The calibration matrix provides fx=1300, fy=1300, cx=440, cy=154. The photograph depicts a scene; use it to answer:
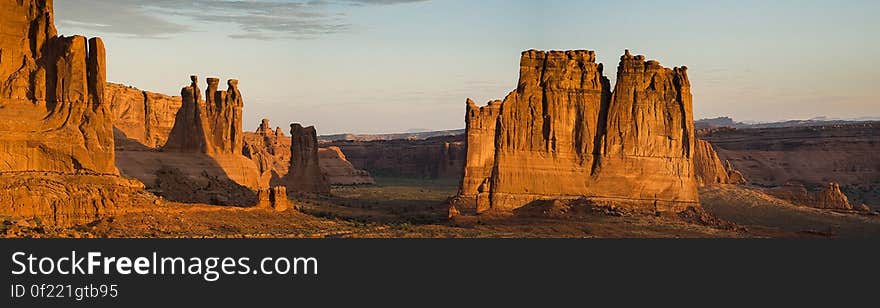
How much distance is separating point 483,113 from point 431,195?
21.1 m

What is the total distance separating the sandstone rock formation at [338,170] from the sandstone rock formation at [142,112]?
999 inches

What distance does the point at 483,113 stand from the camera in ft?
323

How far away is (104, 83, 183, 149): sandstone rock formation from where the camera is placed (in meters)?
113

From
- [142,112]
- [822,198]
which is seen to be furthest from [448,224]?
[142,112]

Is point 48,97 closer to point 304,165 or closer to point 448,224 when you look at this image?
point 448,224

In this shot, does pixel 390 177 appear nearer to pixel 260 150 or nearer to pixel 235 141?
pixel 260 150

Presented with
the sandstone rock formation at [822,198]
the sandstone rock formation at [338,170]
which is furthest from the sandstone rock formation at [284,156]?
the sandstone rock formation at [822,198]

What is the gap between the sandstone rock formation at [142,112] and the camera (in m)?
113

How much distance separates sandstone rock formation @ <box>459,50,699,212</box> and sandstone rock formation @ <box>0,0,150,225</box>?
2146 centimetres

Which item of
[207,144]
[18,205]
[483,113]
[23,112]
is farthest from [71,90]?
[483,113]

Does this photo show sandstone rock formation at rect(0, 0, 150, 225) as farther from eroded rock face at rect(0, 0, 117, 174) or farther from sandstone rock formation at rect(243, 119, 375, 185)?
sandstone rock formation at rect(243, 119, 375, 185)

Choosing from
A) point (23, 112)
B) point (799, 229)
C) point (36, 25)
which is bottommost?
point (799, 229)

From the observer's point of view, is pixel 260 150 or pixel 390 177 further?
pixel 390 177

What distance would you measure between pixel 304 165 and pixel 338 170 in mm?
43578
